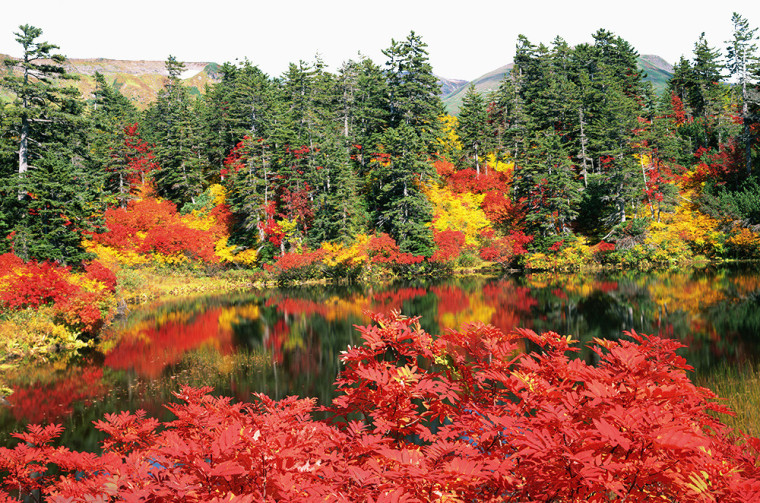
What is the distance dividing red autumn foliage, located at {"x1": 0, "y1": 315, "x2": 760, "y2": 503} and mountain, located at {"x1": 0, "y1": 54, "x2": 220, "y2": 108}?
149m

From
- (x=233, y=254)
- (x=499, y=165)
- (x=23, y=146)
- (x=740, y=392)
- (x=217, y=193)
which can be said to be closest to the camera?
(x=740, y=392)

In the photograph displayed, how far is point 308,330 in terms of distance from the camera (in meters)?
17.4

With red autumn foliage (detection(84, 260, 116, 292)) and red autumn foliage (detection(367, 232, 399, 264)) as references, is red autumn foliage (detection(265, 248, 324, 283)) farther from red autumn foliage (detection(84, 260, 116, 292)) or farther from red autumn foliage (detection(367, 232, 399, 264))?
red autumn foliage (detection(84, 260, 116, 292))

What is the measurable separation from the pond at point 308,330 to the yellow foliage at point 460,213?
Result: 32.6ft

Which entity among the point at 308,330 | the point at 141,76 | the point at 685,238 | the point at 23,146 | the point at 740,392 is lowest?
the point at 308,330

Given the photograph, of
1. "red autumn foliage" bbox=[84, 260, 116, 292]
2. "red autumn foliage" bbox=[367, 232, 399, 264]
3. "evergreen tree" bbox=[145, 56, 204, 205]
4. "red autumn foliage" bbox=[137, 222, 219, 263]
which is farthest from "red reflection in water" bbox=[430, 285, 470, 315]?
"evergreen tree" bbox=[145, 56, 204, 205]

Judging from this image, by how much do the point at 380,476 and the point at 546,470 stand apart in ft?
3.24

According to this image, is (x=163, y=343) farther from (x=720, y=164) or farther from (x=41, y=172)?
(x=720, y=164)

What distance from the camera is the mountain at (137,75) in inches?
5443

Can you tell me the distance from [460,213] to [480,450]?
3521 centimetres

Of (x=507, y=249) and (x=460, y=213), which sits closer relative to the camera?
(x=507, y=249)

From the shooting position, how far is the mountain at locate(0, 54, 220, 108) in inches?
5443

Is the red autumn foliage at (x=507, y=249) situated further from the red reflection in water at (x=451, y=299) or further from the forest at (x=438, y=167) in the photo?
the red reflection in water at (x=451, y=299)

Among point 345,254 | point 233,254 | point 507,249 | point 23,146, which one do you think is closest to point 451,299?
point 345,254
